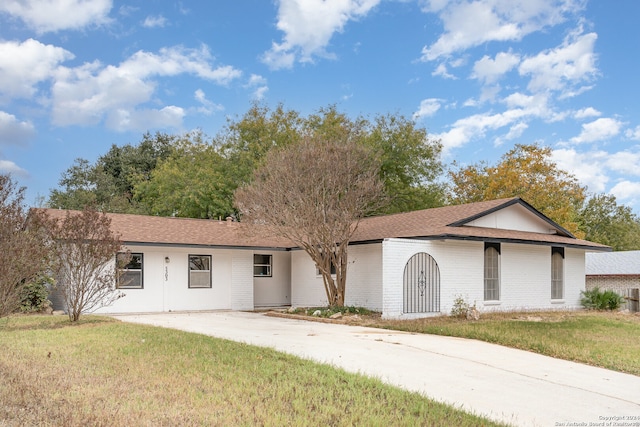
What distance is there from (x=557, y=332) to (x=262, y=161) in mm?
17729

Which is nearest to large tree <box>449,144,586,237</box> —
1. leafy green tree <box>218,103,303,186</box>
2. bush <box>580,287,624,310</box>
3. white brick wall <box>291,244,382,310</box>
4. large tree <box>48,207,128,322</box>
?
leafy green tree <box>218,103,303,186</box>

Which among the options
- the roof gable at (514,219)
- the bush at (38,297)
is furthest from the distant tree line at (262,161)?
the bush at (38,297)

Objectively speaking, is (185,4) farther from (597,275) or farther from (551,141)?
(551,141)

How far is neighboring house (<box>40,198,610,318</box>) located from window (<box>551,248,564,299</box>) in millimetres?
38

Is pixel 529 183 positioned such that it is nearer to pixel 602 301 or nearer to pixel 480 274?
pixel 602 301

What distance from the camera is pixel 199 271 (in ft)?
71.8

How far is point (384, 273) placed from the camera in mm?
17125

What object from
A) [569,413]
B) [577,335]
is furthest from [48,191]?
[569,413]

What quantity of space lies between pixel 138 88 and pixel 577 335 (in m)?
15.6

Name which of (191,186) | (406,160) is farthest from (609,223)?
(191,186)

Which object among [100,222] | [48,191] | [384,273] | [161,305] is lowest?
[161,305]

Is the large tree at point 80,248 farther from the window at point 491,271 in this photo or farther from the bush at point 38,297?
the window at point 491,271

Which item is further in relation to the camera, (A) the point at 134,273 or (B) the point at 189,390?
(A) the point at 134,273

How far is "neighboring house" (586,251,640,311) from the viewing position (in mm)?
24719
